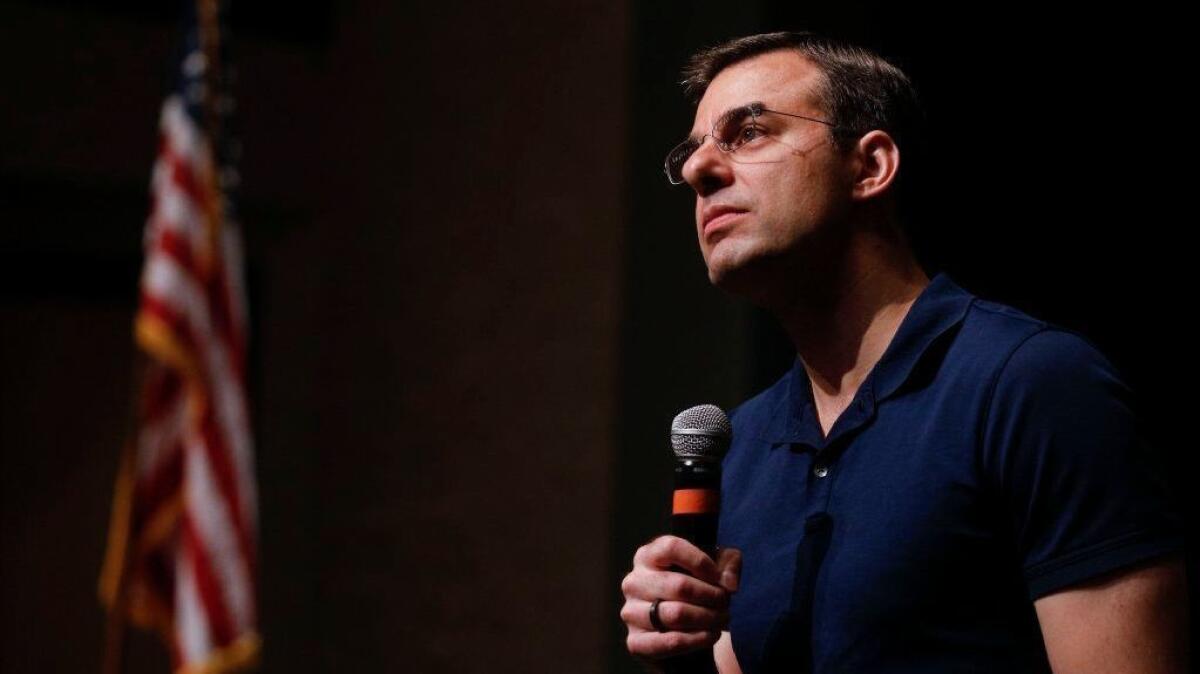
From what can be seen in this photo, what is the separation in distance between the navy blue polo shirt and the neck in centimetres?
7

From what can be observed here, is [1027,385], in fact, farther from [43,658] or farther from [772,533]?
[43,658]

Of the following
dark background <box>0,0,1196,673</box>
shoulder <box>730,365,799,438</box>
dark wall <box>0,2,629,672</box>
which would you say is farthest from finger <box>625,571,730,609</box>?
dark wall <box>0,2,629,672</box>

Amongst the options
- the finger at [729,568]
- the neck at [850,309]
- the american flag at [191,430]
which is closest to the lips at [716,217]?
the neck at [850,309]

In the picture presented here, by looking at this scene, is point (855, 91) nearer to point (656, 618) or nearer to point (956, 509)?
point (956, 509)

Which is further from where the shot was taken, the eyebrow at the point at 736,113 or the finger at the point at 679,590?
the eyebrow at the point at 736,113

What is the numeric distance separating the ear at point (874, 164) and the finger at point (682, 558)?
0.54 meters

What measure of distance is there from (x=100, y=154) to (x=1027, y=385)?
3981 mm

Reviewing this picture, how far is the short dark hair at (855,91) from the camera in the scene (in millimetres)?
1769

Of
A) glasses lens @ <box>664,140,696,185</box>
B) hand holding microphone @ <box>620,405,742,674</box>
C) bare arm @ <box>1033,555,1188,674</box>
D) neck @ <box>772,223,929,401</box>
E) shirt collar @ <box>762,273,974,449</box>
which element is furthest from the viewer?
glasses lens @ <box>664,140,696,185</box>

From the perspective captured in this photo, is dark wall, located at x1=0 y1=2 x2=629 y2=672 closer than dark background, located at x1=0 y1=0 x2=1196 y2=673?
No

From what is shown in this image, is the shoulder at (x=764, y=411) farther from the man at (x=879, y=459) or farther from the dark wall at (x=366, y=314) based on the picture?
the dark wall at (x=366, y=314)

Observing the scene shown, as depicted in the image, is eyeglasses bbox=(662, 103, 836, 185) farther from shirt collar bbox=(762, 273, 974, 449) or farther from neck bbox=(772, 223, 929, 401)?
shirt collar bbox=(762, 273, 974, 449)

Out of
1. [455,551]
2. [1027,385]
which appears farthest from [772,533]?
[455,551]

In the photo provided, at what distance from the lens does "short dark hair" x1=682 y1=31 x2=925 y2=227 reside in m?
1.77
